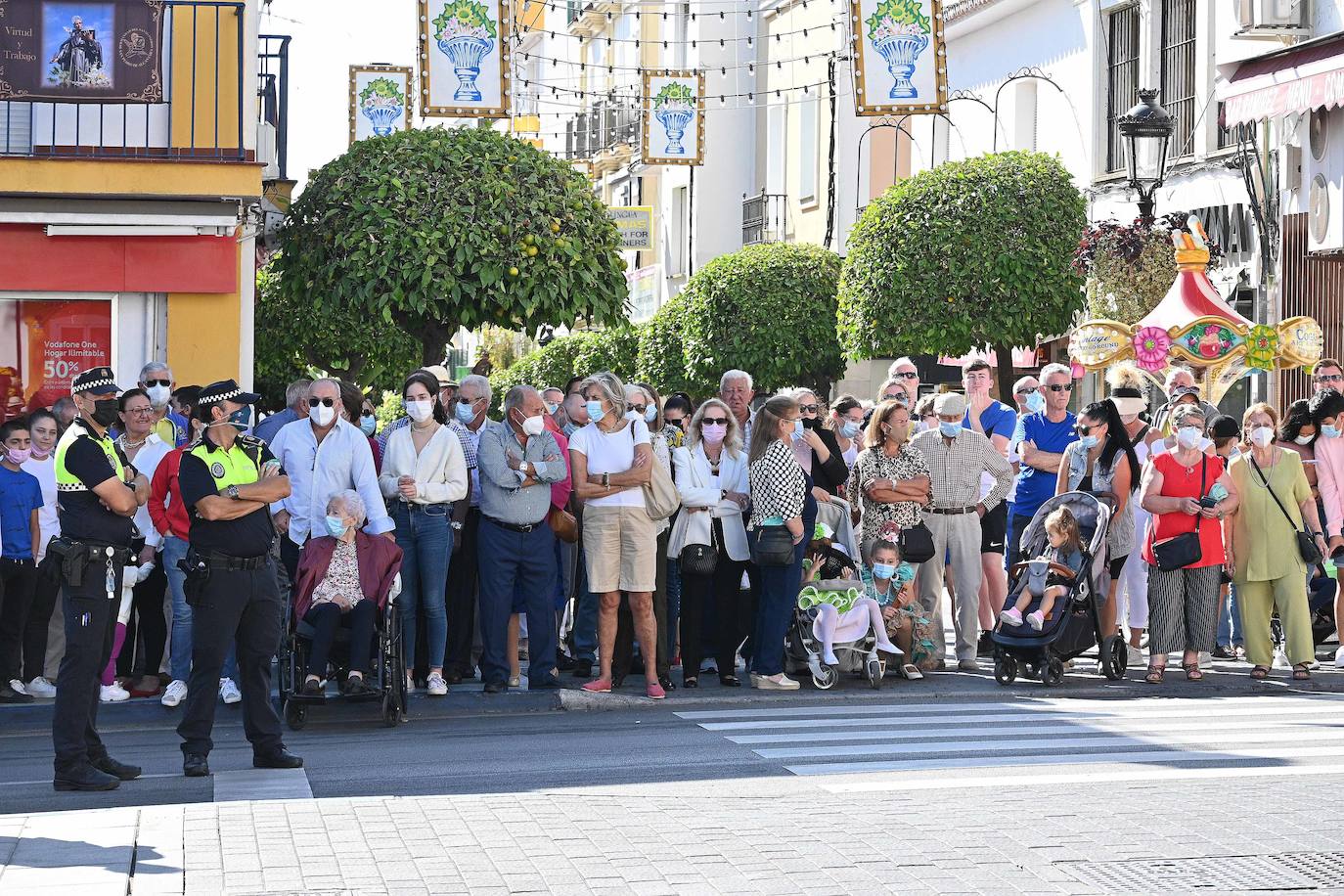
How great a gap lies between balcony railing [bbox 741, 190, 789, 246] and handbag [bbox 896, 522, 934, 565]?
28.6 meters

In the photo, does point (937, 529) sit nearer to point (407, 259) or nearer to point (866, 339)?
point (407, 259)

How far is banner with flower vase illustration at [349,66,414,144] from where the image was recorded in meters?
29.1

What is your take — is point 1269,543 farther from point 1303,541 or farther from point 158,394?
point 158,394

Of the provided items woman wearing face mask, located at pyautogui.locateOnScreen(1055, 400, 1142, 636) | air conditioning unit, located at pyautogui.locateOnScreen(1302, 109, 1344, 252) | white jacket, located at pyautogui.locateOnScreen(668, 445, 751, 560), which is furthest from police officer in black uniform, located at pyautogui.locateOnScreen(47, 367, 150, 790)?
air conditioning unit, located at pyautogui.locateOnScreen(1302, 109, 1344, 252)

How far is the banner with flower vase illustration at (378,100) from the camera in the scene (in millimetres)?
29125

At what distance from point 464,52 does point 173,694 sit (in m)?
11.2

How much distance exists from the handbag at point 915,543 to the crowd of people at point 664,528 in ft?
0.05

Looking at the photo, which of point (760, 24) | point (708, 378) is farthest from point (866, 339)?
point (760, 24)

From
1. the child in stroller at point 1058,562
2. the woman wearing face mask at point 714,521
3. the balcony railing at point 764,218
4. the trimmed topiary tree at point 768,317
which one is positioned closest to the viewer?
the woman wearing face mask at point 714,521

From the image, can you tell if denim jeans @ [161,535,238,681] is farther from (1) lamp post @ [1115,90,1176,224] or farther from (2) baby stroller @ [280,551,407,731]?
(1) lamp post @ [1115,90,1176,224]

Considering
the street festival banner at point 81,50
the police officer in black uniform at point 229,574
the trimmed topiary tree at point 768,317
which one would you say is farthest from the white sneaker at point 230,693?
the trimmed topiary tree at point 768,317

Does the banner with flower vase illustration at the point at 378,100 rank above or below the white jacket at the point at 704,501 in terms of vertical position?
above

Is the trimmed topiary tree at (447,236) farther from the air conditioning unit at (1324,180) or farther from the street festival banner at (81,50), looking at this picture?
the air conditioning unit at (1324,180)

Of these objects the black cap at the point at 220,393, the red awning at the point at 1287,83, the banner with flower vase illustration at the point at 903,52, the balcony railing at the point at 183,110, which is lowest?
the black cap at the point at 220,393
